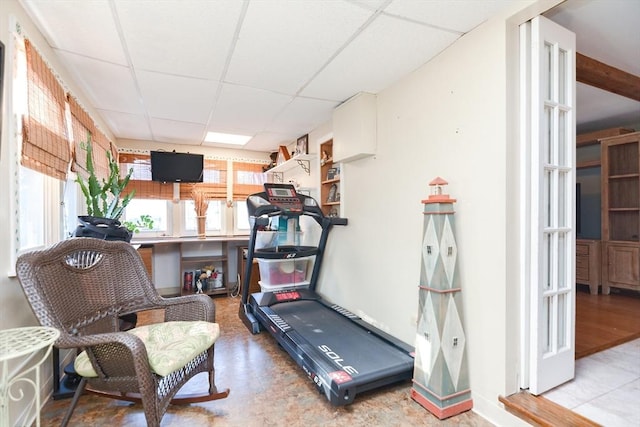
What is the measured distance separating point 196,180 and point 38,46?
9.59ft

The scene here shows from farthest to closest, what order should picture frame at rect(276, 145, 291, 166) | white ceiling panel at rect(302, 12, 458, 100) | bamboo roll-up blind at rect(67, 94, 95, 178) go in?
picture frame at rect(276, 145, 291, 166), bamboo roll-up blind at rect(67, 94, 95, 178), white ceiling panel at rect(302, 12, 458, 100)

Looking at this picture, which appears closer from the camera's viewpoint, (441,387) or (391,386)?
(441,387)

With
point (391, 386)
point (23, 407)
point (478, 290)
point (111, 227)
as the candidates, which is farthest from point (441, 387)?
point (111, 227)

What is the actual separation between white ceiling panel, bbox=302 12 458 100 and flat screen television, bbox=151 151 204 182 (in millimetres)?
2605

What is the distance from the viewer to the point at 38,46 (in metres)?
2.02

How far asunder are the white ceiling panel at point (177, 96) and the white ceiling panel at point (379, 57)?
100 centimetres

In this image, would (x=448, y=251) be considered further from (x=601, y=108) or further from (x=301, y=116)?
(x=601, y=108)

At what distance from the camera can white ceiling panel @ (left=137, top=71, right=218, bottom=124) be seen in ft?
8.96

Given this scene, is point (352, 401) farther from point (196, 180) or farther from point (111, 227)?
point (196, 180)

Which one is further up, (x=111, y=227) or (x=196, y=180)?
(x=196, y=180)

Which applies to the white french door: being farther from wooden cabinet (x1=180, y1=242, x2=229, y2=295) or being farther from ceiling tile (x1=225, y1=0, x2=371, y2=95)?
wooden cabinet (x1=180, y1=242, x2=229, y2=295)

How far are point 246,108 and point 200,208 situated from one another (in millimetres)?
2213

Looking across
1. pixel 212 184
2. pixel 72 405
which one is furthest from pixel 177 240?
pixel 72 405

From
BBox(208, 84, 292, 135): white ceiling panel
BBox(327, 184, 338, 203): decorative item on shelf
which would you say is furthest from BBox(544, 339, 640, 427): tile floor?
BBox(208, 84, 292, 135): white ceiling panel
